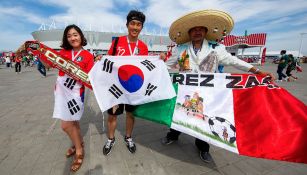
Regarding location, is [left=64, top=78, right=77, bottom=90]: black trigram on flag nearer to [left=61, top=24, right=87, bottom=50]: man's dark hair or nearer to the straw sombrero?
[left=61, top=24, right=87, bottom=50]: man's dark hair

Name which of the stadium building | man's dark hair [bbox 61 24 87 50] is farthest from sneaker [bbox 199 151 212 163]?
the stadium building

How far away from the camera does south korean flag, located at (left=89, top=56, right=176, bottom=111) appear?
236 centimetres

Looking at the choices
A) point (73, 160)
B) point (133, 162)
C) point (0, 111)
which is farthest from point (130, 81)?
point (0, 111)

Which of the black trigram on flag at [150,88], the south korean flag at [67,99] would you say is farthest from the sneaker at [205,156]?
the south korean flag at [67,99]

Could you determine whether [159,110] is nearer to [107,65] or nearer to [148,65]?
[148,65]

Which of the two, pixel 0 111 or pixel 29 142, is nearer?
pixel 29 142

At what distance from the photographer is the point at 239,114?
2102 millimetres

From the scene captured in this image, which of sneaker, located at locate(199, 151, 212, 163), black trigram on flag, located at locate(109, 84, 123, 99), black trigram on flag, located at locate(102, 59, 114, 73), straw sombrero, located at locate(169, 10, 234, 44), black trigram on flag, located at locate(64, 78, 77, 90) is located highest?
straw sombrero, located at locate(169, 10, 234, 44)

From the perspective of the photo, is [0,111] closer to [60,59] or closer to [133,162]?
[60,59]

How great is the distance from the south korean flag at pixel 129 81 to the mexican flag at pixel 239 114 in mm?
209

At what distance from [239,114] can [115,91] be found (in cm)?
166

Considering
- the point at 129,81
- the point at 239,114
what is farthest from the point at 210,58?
the point at 129,81

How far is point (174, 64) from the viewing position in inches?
107

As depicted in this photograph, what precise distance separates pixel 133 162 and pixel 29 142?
204 centimetres
